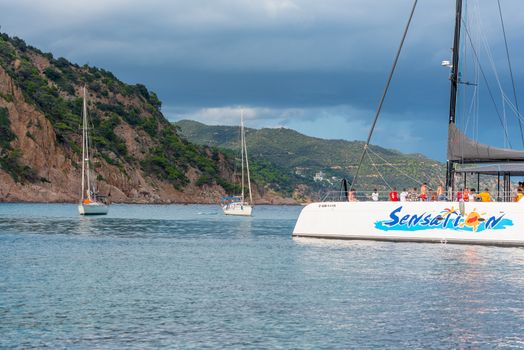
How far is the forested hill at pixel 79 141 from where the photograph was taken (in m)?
123

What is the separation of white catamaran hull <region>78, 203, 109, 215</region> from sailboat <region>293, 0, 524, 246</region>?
54141mm

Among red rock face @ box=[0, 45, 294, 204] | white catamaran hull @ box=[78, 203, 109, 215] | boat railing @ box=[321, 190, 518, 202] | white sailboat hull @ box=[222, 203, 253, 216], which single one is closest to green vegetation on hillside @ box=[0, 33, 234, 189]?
red rock face @ box=[0, 45, 294, 204]

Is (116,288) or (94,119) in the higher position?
(94,119)

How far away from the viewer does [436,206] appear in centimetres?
3622

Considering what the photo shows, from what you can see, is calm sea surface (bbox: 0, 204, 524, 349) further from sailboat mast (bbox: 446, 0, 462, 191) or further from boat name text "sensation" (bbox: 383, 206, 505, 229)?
sailboat mast (bbox: 446, 0, 462, 191)

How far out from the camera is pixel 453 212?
119 ft

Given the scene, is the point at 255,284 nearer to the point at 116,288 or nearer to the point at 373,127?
the point at 116,288

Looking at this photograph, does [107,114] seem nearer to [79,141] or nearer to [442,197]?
[79,141]

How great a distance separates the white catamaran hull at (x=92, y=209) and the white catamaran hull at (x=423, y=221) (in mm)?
53475

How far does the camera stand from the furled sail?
3516 cm

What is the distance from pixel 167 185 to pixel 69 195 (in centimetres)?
3349

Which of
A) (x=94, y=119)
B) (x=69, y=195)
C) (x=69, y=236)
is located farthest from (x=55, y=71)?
(x=69, y=236)

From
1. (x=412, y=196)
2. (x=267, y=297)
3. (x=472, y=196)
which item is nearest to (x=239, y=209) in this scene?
(x=412, y=196)

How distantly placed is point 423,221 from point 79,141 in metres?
112
